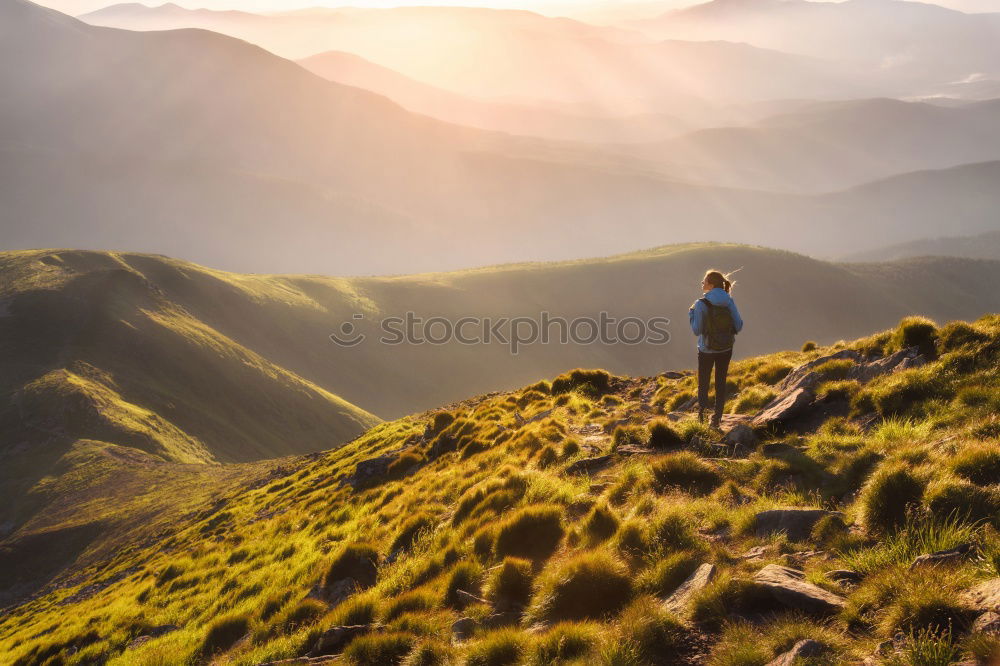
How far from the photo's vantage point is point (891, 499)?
679 centimetres

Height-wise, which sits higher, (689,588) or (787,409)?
(787,409)

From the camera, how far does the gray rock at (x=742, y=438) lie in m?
11.1

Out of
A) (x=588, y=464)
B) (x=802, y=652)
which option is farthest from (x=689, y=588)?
(x=588, y=464)

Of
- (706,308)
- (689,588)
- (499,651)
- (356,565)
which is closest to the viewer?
(499,651)

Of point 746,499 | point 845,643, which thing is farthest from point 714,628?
point 746,499

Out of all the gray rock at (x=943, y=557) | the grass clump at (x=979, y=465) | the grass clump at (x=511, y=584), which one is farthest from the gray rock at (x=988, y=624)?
the grass clump at (x=511, y=584)

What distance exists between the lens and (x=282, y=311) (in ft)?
468

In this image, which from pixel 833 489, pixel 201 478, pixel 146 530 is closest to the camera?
pixel 833 489

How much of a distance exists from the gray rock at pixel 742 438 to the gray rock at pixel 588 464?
2782 mm

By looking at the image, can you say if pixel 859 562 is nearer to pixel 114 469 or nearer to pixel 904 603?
pixel 904 603

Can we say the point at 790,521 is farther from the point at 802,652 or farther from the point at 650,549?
the point at 802,652

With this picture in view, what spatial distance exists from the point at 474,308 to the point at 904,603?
182m

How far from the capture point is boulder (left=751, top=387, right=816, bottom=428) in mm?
11695

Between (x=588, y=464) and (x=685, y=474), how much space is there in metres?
2.98
